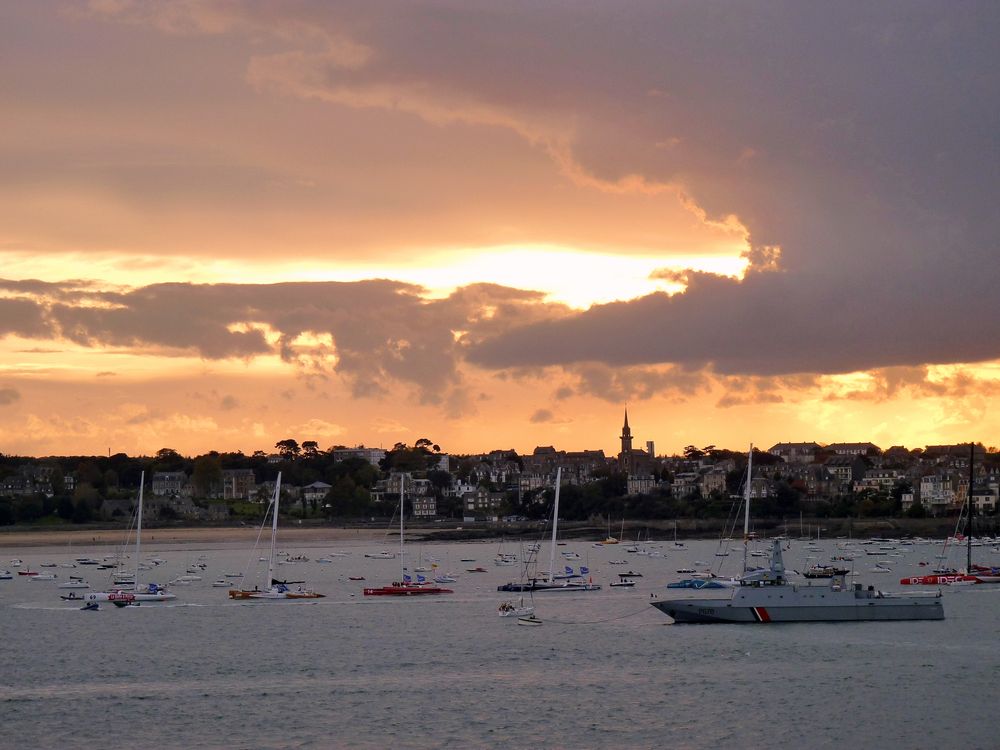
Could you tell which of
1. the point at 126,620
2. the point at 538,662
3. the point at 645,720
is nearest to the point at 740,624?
the point at 538,662

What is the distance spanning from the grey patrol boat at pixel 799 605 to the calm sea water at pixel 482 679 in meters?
0.72

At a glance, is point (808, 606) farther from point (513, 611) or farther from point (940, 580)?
point (940, 580)

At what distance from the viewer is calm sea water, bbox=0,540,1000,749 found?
47562 mm

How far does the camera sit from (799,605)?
7406cm

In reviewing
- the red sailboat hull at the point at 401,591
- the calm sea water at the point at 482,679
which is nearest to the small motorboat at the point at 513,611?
the calm sea water at the point at 482,679

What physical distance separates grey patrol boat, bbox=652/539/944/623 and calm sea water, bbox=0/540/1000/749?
721 mm

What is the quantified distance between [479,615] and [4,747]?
4442cm

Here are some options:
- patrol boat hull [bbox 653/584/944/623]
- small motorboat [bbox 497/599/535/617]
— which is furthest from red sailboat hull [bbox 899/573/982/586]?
small motorboat [bbox 497/599/535/617]

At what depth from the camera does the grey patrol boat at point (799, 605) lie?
7425cm

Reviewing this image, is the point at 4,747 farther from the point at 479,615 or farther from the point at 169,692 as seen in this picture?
the point at 479,615

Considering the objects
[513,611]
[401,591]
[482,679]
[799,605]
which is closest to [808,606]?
[799,605]

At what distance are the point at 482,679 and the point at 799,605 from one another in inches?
867

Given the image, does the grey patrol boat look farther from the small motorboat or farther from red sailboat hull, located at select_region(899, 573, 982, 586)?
red sailboat hull, located at select_region(899, 573, 982, 586)

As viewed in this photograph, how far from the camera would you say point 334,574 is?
13750 centimetres
